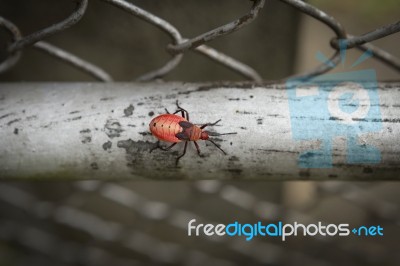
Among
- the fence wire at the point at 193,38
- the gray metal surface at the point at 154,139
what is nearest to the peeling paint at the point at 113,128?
the gray metal surface at the point at 154,139

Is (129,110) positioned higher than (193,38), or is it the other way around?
(193,38)

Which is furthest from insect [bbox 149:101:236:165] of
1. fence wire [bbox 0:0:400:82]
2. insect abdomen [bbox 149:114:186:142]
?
fence wire [bbox 0:0:400:82]

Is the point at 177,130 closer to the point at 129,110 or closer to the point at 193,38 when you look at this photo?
the point at 129,110

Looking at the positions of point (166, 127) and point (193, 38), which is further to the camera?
point (193, 38)

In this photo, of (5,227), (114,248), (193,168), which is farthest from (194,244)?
(193,168)

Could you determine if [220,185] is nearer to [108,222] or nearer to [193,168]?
[108,222]

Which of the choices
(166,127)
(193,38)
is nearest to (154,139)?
(166,127)
